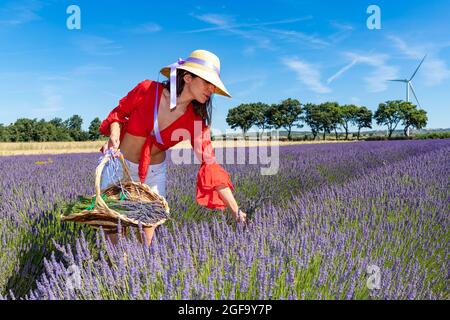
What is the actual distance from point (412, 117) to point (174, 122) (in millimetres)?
72338

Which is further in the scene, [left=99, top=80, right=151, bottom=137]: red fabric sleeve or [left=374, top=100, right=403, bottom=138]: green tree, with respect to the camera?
[left=374, top=100, right=403, bottom=138]: green tree

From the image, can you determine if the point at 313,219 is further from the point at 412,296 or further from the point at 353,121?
the point at 353,121

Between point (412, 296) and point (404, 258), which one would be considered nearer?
point (412, 296)

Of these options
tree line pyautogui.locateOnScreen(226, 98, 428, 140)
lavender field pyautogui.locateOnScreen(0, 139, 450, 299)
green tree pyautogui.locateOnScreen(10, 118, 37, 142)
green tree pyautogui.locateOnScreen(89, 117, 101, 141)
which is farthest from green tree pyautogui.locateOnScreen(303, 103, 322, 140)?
lavender field pyautogui.locateOnScreen(0, 139, 450, 299)

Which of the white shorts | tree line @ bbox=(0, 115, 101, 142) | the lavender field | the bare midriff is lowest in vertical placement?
the lavender field

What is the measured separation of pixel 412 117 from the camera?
66.4m

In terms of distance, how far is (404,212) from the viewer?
2.32 metres

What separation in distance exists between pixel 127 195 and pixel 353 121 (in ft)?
256

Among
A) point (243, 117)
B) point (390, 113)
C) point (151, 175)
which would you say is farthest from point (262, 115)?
point (151, 175)

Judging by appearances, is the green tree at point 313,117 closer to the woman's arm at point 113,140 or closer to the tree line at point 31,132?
the tree line at point 31,132

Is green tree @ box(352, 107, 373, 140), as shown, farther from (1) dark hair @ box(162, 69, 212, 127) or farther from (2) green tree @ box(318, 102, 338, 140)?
(1) dark hair @ box(162, 69, 212, 127)

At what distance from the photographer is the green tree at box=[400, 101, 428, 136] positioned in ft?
218

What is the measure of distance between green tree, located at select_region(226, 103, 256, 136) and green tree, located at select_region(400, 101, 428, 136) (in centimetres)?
2729
